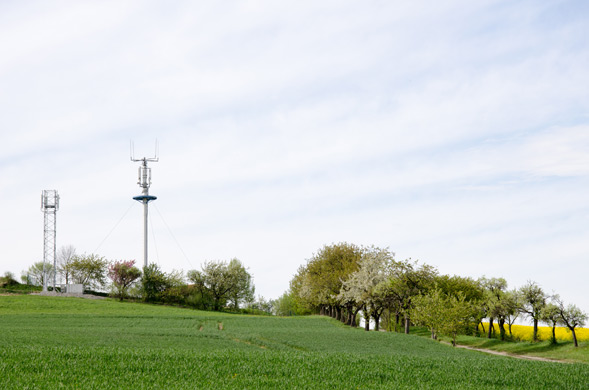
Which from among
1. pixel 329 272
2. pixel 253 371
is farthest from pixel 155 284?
pixel 253 371

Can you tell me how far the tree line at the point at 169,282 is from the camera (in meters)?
101

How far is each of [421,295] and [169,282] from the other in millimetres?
57392

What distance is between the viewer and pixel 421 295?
63438 mm

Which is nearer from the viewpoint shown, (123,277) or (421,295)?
(421,295)

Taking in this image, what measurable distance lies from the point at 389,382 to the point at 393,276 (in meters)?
48.7

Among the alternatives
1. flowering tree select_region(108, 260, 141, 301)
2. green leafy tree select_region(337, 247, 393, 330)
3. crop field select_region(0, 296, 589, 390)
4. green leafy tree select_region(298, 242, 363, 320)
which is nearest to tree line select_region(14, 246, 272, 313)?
flowering tree select_region(108, 260, 141, 301)

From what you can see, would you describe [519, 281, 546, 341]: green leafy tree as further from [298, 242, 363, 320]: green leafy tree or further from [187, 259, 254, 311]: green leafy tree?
[187, 259, 254, 311]: green leafy tree

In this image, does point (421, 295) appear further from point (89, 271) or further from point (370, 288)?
point (89, 271)

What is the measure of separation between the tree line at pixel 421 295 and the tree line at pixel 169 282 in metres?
23.6

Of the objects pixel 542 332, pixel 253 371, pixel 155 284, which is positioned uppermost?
pixel 253 371

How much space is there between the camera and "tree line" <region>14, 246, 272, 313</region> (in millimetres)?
101188

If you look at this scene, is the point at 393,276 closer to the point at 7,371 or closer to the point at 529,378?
the point at 529,378

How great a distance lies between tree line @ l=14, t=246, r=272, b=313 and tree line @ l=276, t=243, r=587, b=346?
23595 mm

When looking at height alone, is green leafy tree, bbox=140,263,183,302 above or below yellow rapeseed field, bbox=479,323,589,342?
above
